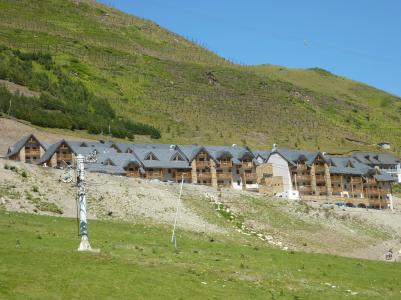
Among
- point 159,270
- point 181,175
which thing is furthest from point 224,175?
point 159,270

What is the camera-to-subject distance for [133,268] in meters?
32.1

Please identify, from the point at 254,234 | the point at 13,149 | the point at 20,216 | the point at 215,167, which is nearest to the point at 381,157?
the point at 215,167

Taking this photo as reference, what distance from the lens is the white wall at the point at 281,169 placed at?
125m

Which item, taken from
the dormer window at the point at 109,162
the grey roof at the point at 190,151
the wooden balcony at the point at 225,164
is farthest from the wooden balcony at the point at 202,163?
the dormer window at the point at 109,162

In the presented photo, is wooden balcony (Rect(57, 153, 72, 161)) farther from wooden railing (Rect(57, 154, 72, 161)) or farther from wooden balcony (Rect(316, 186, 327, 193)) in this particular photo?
wooden balcony (Rect(316, 186, 327, 193))

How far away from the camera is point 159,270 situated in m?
32.8

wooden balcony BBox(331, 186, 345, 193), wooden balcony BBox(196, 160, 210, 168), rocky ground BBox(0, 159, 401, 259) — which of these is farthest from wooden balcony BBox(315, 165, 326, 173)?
rocky ground BBox(0, 159, 401, 259)

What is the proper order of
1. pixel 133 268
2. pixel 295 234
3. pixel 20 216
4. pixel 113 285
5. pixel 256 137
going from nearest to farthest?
pixel 113 285, pixel 133 268, pixel 20 216, pixel 295 234, pixel 256 137

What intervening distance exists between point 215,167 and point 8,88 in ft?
241

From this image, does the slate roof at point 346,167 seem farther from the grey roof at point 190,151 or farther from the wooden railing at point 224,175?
the grey roof at point 190,151

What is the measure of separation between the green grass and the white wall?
7422 cm

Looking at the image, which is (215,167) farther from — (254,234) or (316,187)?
(254,234)

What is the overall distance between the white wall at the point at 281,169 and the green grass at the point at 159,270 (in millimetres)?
74219

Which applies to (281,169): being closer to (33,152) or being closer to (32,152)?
(33,152)
